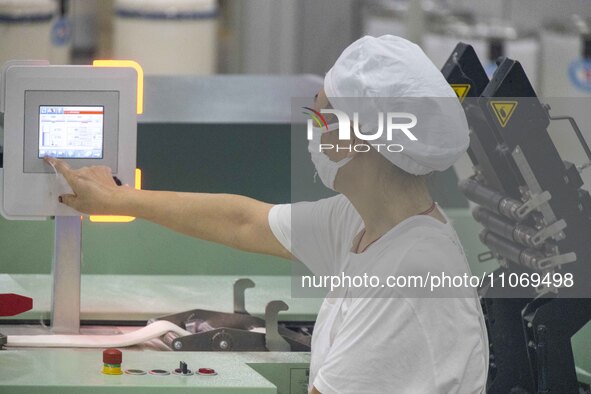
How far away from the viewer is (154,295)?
304cm

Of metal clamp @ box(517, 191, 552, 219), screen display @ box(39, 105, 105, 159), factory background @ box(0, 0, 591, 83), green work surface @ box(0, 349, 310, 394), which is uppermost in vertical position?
factory background @ box(0, 0, 591, 83)

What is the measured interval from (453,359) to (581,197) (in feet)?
2.93

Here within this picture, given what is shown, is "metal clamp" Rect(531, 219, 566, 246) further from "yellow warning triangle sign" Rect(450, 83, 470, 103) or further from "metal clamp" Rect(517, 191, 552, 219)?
"yellow warning triangle sign" Rect(450, 83, 470, 103)

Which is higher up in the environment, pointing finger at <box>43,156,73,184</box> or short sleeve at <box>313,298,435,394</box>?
pointing finger at <box>43,156,73,184</box>

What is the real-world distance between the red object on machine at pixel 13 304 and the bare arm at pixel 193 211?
0.77 feet

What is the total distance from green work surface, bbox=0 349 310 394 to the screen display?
434mm

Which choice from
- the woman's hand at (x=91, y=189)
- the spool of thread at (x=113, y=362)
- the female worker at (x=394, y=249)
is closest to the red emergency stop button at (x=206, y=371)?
the spool of thread at (x=113, y=362)

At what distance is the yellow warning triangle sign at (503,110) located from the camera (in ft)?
8.65

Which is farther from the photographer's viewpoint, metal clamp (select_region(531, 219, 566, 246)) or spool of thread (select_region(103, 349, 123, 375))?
metal clamp (select_region(531, 219, 566, 246))

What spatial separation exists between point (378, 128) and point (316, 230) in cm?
42

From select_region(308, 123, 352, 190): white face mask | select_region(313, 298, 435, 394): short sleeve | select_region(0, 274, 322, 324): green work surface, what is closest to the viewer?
select_region(313, 298, 435, 394): short sleeve

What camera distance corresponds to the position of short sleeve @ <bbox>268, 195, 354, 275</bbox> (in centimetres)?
231

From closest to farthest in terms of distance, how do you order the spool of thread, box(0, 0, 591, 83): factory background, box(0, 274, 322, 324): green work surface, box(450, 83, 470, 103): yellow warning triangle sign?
the spool of thread
box(450, 83, 470, 103): yellow warning triangle sign
box(0, 274, 322, 324): green work surface
box(0, 0, 591, 83): factory background

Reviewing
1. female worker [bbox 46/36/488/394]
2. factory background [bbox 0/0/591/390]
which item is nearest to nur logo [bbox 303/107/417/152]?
female worker [bbox 46/36/488/394]
